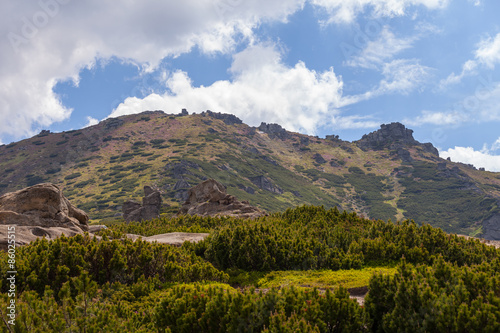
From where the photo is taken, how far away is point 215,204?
4156cm

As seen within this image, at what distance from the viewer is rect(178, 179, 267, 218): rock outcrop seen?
123 ft

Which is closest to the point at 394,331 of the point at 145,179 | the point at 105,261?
the point at 105,261

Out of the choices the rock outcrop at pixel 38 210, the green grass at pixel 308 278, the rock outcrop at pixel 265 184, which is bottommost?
the green grass at pixel 308 278

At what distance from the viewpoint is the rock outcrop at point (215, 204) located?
1474 inches

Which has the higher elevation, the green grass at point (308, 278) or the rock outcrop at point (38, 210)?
the rock outcrop at point (38, 210)

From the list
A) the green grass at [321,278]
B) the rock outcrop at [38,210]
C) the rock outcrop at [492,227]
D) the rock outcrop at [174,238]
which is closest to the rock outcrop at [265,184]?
the rock outcrop at [492,227]

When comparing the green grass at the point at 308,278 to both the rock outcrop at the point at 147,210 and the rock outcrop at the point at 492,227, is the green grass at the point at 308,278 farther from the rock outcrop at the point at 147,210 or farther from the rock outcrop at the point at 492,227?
the rock outcrop at the point at 492,227

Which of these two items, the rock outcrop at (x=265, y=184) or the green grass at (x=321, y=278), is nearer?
the green grass at (x=321, y=278)

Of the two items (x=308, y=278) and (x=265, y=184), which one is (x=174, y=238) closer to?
(x=308, y=278)

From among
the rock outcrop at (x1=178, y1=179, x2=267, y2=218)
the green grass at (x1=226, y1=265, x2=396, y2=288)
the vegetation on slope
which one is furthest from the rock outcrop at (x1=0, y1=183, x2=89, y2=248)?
the rock outcrop at (x1=178, y1=179, x2=267, y2=218)

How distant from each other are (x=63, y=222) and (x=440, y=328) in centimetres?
1964

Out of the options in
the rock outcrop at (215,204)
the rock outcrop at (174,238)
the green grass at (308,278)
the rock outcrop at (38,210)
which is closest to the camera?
the green grass at (308,278)

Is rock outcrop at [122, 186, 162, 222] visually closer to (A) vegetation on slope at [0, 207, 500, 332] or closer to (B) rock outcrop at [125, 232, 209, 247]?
(B) rock outcrop at [125, 232, 209, 247]

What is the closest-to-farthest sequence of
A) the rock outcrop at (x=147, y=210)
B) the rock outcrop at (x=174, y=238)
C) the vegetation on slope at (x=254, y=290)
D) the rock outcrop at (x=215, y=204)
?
the vegetation on slope at (x=254, y=290), the rock outcrop at (x=174, y=238), the rock outcrop at (x=215, y=204), the rock outcrop at (x=147, y=210)
